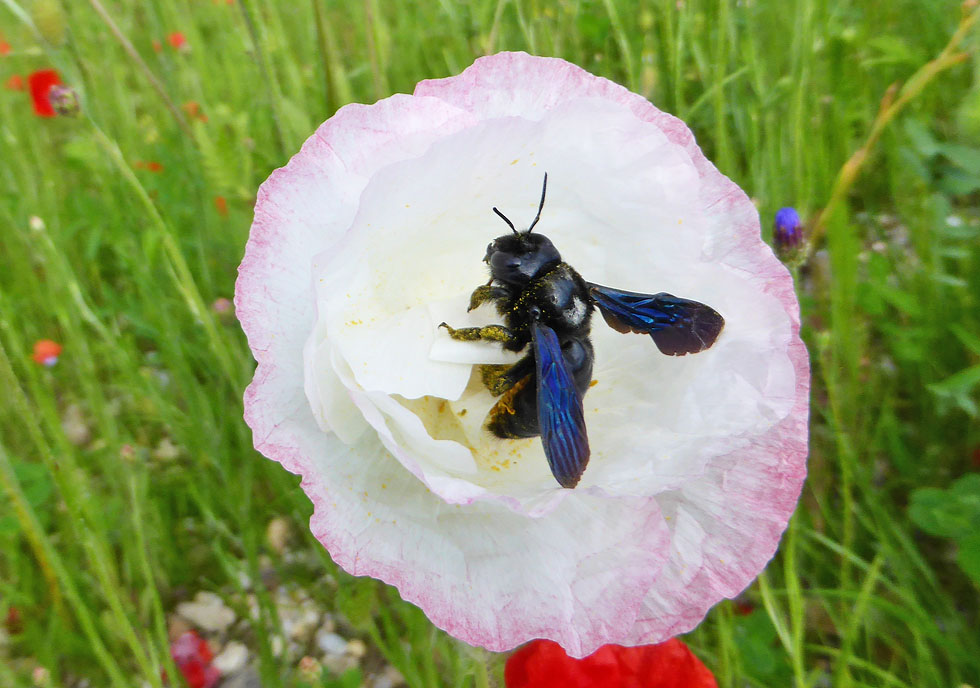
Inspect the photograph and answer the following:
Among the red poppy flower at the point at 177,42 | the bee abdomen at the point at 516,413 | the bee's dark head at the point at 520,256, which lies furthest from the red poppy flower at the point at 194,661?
the red poppy flower at the point at 177,42

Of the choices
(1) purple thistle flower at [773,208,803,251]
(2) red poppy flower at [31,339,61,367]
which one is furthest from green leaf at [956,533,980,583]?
(2) red poppy flower at [31,339,61,367]

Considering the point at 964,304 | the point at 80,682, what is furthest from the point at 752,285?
the point at 80,682

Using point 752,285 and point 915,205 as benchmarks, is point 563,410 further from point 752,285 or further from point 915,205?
point 915,205

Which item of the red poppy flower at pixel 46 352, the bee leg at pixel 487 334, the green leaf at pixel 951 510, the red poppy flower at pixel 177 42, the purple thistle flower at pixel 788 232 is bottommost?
the green leaf at pixel 951 510

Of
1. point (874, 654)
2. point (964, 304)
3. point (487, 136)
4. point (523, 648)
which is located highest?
point (487, 136)

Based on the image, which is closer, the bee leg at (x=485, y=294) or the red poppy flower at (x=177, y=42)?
the bee leg at (x=485, y=294)

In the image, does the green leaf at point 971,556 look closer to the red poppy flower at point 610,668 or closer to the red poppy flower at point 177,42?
the red poppy flower at point 610,668
